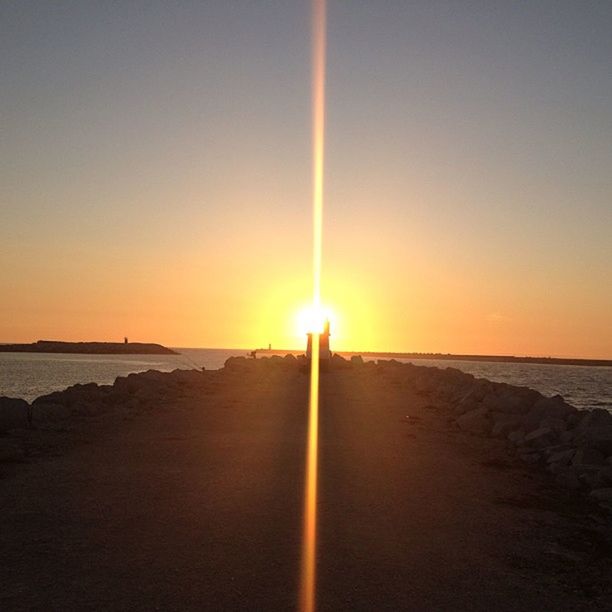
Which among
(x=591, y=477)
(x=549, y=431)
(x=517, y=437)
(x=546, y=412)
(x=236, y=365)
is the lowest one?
(x=591, y=477)

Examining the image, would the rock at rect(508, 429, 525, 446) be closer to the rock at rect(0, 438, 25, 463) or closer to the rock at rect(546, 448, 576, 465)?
the rock at rect(546, 448, 576, 465)

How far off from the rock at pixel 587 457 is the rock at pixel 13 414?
8948mm

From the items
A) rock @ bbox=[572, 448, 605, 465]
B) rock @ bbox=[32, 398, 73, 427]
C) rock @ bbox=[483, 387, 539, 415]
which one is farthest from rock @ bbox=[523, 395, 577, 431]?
rock @ bbox=[32, 398, 73, 427]

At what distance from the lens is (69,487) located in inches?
312

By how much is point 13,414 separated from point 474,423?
9.05 metres

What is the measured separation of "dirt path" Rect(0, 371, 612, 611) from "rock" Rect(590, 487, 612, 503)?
1.59 ft

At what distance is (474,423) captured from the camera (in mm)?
14578

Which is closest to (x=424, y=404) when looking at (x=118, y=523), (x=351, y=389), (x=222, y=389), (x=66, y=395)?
(x=351, y=389)

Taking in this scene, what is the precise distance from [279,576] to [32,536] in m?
2.36

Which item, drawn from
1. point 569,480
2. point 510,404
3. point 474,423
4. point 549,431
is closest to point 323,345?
point 510,404

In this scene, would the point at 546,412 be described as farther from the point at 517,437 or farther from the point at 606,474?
the point at 606,474

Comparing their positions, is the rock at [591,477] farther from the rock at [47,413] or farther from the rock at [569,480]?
the rock at [47,413]

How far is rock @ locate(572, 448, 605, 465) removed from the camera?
32.8ft

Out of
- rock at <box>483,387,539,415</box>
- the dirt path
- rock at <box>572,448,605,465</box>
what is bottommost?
the dirt path
